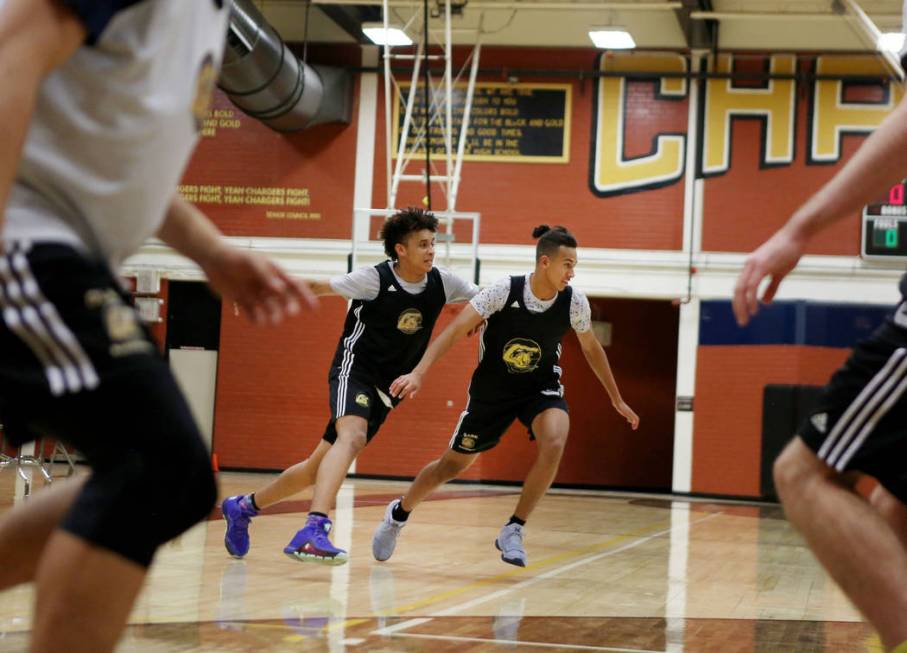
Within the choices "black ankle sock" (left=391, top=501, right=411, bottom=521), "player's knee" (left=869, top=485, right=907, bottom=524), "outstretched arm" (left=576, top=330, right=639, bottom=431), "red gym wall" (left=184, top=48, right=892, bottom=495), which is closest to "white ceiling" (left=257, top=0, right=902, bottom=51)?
"red gym wall" (left=184, top=48, right=892, bottom=495)

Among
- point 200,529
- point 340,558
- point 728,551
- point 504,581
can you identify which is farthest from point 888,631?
point 728,551

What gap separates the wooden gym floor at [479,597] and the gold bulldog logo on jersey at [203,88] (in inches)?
90.3

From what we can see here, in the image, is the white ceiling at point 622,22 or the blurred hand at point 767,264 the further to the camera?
the white ceiling at point 622,22

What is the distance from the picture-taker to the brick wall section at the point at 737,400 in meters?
15.0

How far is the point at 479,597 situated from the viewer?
5418 mm

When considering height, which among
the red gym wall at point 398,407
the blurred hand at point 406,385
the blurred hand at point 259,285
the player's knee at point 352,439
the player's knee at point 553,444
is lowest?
the red gym wall at point 398,407

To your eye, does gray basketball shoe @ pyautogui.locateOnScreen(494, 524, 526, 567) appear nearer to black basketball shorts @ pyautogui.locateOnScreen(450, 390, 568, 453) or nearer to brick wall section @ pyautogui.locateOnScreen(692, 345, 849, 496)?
black basketball shorts @ pyautogui.locateOnScreen(450, 390, 568, 453)

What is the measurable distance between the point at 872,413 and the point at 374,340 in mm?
4536

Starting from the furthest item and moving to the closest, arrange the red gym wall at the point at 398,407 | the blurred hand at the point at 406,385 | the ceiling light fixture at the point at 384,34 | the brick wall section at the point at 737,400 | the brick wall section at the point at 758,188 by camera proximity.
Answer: the red gym wall at the point at 398,407
the brick wall section at the point at 758,188
the brick wall section at the point at 737,400
the ceiling light fixture at the point at 384,34
the blurred hand at the point at 406,385

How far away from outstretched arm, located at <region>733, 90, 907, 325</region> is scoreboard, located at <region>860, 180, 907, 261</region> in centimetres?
1326

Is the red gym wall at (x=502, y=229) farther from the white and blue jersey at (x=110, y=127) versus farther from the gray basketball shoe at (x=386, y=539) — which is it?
the white and blue jersey at (x=110, y=127)

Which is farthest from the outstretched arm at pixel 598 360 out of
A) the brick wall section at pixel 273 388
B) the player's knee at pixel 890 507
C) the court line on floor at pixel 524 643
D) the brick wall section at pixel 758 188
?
the brick wall section at pixel 273 388

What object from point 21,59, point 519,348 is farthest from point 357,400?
point 21,59

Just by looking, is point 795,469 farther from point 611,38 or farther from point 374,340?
point 611,38
